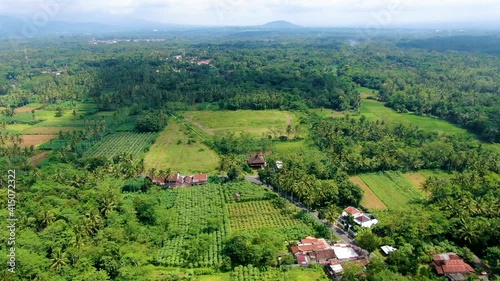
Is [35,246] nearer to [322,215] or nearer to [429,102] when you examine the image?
[322,215]

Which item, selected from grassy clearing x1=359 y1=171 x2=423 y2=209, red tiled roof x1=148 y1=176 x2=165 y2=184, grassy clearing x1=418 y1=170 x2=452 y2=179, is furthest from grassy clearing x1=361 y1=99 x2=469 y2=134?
red tiled roof x1=148 y1=176 x2=165 y2=184

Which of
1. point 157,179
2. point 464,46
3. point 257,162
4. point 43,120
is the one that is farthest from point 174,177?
point 464,46

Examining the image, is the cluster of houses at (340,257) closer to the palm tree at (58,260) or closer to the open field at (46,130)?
the palm tree at (58,260)

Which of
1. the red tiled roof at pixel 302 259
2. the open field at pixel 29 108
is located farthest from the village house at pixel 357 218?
the open field at pixel 29 108

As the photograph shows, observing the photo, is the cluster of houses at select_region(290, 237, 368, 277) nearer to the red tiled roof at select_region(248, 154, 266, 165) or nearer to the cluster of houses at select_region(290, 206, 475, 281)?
the cluster of houses at select_region(290, 206, 475, 281)

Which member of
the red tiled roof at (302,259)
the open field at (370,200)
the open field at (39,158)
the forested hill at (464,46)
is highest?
the forested hill at (464,46)

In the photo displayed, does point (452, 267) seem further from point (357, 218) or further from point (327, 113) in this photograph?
point (327, 113)

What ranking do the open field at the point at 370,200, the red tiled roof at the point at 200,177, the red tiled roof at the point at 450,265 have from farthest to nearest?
the red tiled roof at the point at 200,177 < the open field at the point at 370,200 < the red tiled roof at the point at 450,265
